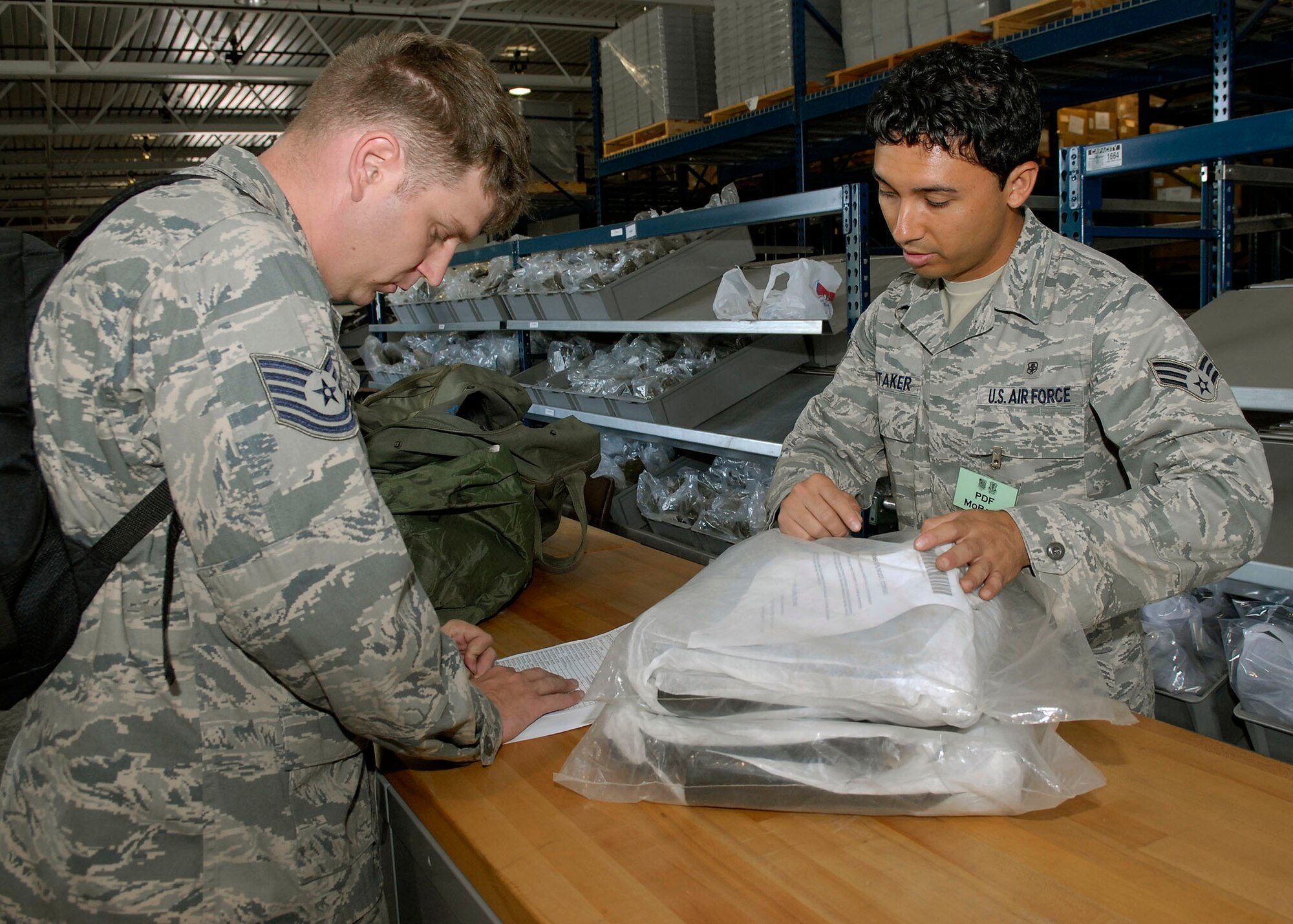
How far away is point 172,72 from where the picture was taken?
28.4 feet

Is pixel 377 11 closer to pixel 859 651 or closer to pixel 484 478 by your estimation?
pixel 484 478

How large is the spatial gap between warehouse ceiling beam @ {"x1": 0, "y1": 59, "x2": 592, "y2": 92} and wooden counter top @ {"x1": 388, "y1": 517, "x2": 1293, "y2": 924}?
24.6 feet

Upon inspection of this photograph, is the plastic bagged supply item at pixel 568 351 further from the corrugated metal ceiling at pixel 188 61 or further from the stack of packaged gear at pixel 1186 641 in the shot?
the corrugated metal ceiling at pixel 188 61

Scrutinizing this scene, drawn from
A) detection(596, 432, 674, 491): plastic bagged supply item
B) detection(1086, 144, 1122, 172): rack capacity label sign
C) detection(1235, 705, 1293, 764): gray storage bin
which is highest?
detection(1086, 144, 1122, 172): rack capacity label sign

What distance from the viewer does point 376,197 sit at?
1.00m

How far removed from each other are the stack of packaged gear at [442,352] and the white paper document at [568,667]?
2770 mm

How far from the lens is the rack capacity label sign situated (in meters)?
1.87

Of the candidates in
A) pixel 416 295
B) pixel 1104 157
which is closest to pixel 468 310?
pixel 416 295

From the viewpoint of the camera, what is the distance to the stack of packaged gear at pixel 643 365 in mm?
3371

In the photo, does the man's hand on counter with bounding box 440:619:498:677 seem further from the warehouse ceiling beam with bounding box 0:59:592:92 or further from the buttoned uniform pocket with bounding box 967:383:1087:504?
the warehouse ceiling beam with bounding box 0:59:592:92

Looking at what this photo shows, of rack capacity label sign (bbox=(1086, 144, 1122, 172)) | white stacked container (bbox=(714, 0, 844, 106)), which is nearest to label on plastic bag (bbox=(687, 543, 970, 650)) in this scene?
rack capacity label sign (bbox=(1086, 144, 1122, 172))

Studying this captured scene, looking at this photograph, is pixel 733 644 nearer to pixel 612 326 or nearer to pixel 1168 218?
pixel 612 326

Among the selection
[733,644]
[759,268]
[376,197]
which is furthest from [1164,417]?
[759,268]

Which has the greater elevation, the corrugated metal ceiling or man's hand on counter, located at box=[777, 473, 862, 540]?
the corrugated metal ceiling
